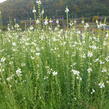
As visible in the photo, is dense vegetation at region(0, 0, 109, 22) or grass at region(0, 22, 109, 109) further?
dense vegetation at region(0, 0, 109, 22)

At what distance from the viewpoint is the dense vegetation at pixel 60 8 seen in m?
21.9

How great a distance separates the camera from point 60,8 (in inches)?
939

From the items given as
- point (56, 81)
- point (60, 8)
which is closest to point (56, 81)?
point (56, 81)

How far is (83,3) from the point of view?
24453mm

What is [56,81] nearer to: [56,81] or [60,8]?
[56,81]

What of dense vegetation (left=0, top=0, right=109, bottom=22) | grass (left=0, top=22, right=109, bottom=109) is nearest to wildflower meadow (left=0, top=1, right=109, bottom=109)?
grass (left=0, top=22, right=109, bottom=109)

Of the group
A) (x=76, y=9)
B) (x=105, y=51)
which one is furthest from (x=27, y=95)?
(x=76, y=9)

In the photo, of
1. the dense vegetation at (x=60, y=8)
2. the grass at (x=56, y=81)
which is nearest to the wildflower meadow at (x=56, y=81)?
the grass at (x=56, y=81)

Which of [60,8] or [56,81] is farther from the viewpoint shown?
[60,8]

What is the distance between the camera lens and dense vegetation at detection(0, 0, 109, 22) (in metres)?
21.9

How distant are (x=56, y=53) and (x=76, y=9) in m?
19.9

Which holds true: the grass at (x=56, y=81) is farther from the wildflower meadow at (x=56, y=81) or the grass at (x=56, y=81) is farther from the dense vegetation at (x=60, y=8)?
the dense vegetation at (x=60, y=8)

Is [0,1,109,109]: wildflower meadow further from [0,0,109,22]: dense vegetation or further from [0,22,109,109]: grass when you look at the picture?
[0,0,109,22]: dense vegetation

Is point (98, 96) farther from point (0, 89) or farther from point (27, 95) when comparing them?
point (0, 89)
